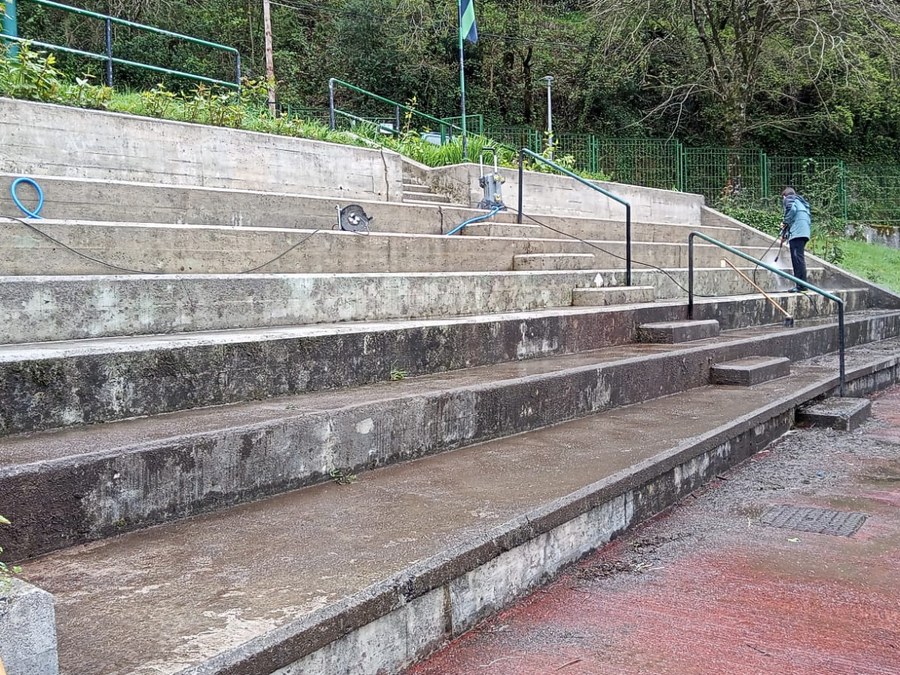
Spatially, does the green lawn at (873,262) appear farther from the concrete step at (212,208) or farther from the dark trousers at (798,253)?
the concrete step at (212,208)

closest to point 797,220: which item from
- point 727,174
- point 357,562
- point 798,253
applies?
point 798,253

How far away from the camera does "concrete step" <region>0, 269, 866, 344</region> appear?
14.3ft

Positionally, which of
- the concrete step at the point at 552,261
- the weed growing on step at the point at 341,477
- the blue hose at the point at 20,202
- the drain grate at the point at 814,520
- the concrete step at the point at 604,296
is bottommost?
the drain grate at the point at 814,520

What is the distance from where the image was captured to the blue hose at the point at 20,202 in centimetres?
561

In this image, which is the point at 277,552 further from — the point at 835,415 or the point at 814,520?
the point at 835,415

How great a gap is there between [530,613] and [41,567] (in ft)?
6.29

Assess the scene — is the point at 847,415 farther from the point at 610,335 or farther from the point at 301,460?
the point at 301,460

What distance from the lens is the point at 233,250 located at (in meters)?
6.18

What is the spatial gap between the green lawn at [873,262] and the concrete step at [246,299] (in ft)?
35.6

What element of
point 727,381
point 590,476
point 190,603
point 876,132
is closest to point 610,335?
point 727,381

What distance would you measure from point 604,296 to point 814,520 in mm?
4355

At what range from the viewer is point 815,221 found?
1989 centimetres

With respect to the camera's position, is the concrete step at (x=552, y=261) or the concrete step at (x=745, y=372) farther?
the concrete step at (x=552, y=261)

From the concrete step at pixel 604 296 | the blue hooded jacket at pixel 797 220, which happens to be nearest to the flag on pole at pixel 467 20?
the concrete step at pixel 604 296
